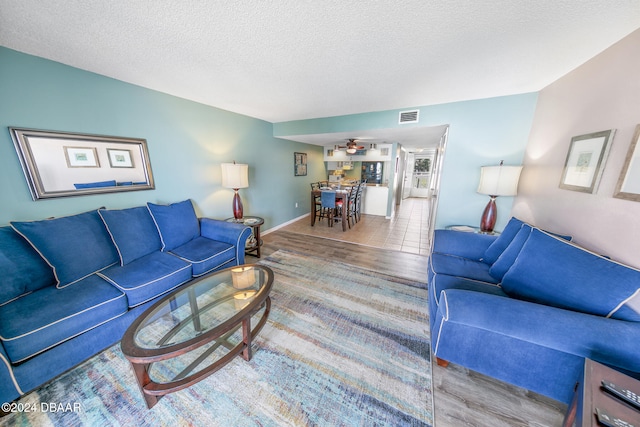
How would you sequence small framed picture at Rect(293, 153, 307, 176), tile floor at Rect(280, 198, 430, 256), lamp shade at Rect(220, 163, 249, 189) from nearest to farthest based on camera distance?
lamp shade at Rect(220, 163, 249, 189) → tile floor at Rect(280, 198, 430, 256) → small framed picture at Rect(293, 153, 307, 176)

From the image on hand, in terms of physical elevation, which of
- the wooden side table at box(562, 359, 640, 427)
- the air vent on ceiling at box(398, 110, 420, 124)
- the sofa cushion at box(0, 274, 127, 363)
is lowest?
the sofa cushion at box(0, 274, 127, 363)

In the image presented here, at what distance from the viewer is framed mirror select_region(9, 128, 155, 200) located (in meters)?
1.66

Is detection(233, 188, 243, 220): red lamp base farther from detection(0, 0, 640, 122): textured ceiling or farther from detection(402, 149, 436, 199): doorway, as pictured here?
detection(402, 149, 436, 199): doorway

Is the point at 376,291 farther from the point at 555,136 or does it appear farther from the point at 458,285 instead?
the point at 555,136

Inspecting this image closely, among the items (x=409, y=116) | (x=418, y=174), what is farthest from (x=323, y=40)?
(x=418, y=174)

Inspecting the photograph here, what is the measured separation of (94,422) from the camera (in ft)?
3.60

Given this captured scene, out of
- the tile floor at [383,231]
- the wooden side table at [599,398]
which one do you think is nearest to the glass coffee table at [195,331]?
the wooden side table at [599,398]

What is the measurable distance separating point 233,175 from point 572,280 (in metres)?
3.44

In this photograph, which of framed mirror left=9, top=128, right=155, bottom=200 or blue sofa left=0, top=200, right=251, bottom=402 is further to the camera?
framed mirror left=9, top=128, right=155, bottom=200

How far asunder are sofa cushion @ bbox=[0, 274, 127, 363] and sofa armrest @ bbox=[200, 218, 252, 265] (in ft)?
3.52

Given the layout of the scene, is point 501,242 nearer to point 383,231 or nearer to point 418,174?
point 383,231

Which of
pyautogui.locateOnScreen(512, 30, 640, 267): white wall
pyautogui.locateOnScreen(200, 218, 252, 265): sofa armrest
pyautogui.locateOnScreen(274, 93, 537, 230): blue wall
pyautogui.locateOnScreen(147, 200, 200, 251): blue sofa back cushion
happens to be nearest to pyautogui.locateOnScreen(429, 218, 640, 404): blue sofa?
pyautogui.locateOnScreen(512, 30, 640, 267): white wall

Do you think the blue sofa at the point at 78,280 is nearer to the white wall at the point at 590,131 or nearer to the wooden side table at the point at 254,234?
the wooden side table at the point at 254,234

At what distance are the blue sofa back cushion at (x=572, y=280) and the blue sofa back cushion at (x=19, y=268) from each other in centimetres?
356
